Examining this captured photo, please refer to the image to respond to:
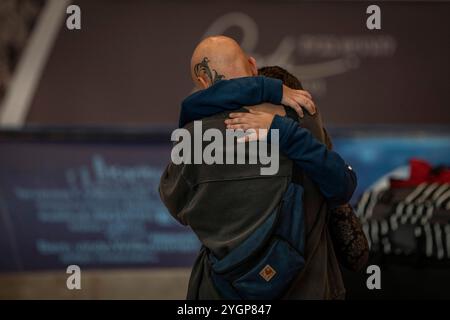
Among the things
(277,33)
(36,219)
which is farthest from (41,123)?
(277,33)

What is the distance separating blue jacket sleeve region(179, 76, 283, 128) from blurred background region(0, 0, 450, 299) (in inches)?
132

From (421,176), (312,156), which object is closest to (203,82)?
(312,156)

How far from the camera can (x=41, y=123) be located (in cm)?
557

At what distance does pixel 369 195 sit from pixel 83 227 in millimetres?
2551

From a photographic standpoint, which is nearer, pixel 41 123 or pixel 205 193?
pixel 205 193

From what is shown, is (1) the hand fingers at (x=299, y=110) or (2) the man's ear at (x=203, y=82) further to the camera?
(2) the man's ear at (x=203, y=82)

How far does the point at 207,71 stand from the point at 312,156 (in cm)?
44

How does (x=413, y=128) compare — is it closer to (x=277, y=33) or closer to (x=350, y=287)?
(x=277, y=33)

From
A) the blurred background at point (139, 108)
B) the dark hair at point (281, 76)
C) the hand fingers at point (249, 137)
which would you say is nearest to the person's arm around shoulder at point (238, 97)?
the hand fingers at point (249, 137)

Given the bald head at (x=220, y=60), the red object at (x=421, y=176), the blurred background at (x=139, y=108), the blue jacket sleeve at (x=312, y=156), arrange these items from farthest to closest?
1. the blurred background at (x=139, y=108)
2. the red object at (x=421, y=176)
3. the bald head at (x=220, y=60)
4. the blue jacket sleeve at (x=312, y=156)

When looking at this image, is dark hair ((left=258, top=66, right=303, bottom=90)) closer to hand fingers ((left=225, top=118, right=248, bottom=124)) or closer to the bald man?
the bald man

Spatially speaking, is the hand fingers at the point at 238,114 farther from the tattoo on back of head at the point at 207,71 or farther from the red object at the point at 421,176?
the red object at the point at 421,176

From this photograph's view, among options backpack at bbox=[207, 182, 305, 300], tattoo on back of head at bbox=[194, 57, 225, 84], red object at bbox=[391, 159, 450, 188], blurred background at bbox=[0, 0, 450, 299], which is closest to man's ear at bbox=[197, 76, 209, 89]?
tattoo on back of head at bbox=[194, 57, 225, 84]

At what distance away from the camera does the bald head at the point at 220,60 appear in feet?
7.61
